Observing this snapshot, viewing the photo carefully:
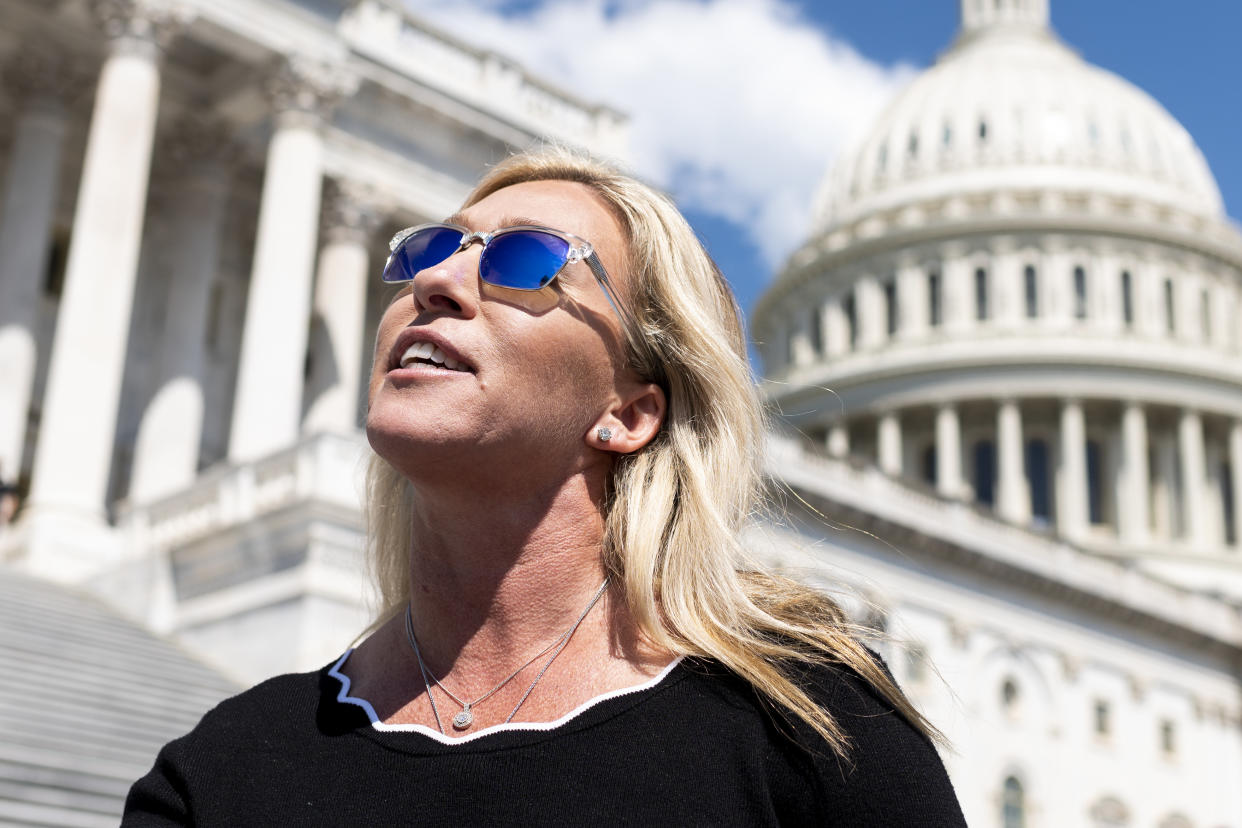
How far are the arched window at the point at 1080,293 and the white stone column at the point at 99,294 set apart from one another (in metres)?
51.7

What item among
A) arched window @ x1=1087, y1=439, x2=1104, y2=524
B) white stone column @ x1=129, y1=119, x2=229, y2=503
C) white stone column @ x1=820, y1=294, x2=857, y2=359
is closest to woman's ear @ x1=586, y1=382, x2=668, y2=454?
white stone column @ x1=129, y1=119, x2=229, y2=503

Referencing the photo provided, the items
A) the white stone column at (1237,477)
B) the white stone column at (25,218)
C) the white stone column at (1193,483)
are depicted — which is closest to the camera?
the white stone column at (25,218)

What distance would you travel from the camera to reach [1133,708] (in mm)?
38250

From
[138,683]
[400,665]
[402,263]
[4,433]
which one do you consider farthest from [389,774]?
[4,433]

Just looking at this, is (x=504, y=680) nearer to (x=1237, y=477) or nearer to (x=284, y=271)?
(x=284, y=271)

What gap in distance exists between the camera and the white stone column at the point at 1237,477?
62938 millimetres

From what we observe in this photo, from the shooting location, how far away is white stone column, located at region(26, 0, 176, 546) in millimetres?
22000

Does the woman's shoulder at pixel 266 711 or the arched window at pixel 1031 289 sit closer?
the woman's shoulder at pixel 266 711

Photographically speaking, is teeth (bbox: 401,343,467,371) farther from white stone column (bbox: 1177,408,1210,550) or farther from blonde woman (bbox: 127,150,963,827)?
white stone column (bbox: 1177,408,1210,550)

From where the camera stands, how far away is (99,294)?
22.9m

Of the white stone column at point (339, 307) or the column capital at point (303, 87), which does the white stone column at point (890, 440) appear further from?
the column capital at point (303, 87)

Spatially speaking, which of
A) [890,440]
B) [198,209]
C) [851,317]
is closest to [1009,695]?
[198,209]

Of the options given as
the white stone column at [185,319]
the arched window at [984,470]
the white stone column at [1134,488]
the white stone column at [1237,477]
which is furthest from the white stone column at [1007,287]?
the white stone column at [185,319]

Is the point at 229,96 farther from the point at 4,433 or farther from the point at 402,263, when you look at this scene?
the point at 402,263
